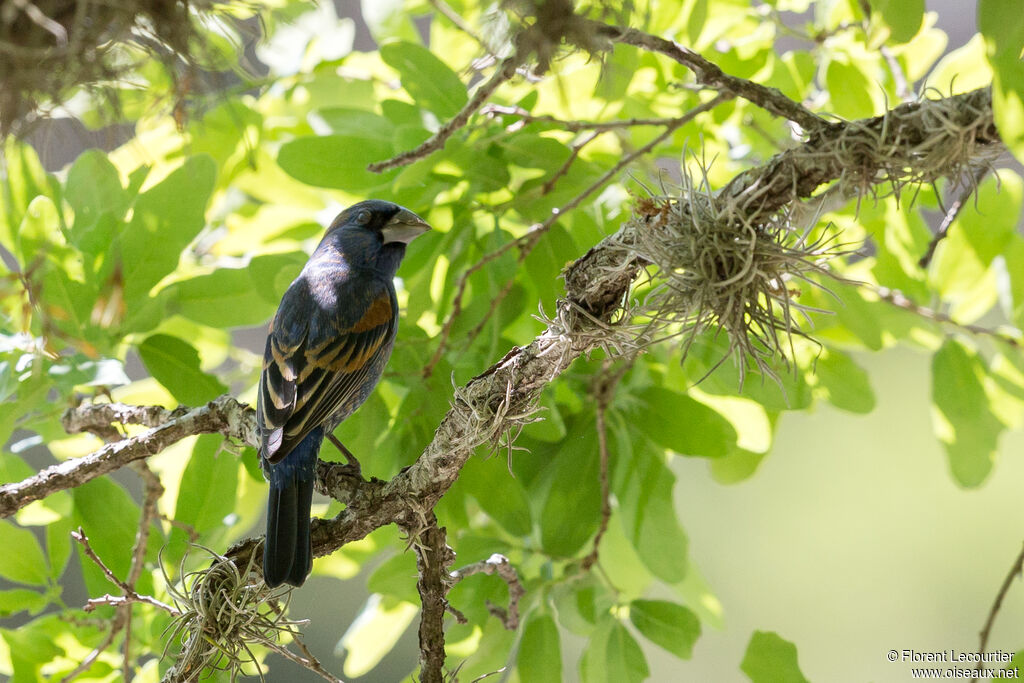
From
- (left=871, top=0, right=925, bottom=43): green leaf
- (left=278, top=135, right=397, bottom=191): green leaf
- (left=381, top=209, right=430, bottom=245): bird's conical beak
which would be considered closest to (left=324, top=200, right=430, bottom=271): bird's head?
(left=381, top=209, right=430, bottom=245): bird's conical beak

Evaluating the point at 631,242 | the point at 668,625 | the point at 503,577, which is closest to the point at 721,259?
the point at 631,242

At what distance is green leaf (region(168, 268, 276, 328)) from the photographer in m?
1.64

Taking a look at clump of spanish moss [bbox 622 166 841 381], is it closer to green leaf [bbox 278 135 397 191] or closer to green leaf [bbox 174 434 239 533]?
green leaf [bbox 278 135 397 191]

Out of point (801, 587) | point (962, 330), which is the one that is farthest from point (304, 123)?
point (801, 587)

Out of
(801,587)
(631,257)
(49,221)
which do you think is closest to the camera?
(631,257)

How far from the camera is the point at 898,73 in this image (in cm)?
167

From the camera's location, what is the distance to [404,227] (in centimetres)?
167

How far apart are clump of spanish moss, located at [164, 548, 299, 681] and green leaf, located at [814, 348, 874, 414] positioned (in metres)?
1.07

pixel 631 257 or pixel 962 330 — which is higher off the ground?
pixel 962 330

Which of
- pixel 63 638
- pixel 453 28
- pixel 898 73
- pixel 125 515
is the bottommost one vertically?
pixel 63 638

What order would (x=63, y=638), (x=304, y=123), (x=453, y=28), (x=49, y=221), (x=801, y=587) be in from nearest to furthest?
(x=49, y=221), (x=63, y=638), (x=453, y=28), (x=304, y=123), (x=801, y=587)

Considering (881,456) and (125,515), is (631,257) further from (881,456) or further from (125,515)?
(881,456)

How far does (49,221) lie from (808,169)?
127 cm

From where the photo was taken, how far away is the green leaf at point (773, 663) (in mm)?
1193
